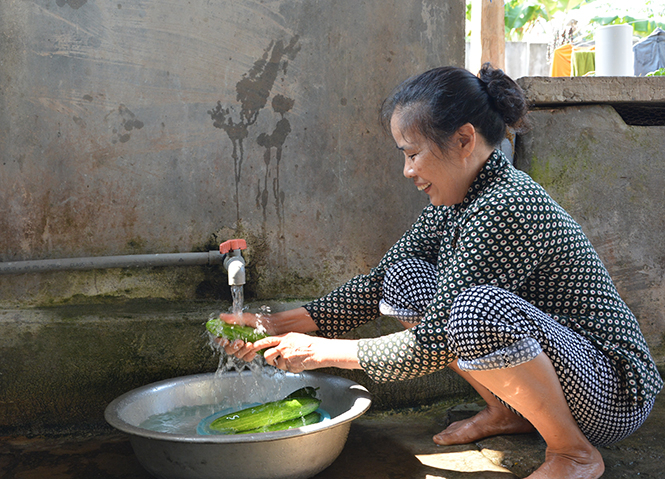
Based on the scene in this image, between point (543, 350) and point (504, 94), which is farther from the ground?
point (504, 94)

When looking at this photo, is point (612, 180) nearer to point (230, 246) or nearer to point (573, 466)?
point (573, 466)

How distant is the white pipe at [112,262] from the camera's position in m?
2.43

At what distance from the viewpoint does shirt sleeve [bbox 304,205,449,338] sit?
2293 mm

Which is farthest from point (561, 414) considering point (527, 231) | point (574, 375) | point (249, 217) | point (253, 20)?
point (253, 20)

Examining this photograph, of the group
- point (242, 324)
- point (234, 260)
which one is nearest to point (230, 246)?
point (234, 260)

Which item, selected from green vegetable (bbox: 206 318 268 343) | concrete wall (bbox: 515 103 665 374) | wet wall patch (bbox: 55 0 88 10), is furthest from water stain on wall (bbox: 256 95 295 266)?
concrete wall (bbox: 515 103 665 374)

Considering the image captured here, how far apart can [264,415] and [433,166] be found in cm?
107

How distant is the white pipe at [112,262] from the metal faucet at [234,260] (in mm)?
128

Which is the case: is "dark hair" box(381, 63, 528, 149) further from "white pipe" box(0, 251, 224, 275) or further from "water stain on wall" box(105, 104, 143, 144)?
"water stain on wall" box(105, 104, 143, 144)

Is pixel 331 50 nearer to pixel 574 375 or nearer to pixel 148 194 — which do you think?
pixel 148 194

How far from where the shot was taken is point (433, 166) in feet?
6.11

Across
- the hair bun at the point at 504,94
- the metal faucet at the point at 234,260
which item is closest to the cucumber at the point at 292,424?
the metal faucet at the point at 234,260

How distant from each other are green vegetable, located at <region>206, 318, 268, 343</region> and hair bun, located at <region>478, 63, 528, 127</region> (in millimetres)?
1152

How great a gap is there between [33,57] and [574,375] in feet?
8.04
